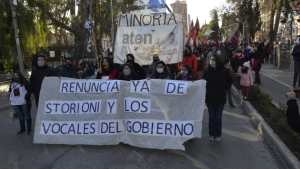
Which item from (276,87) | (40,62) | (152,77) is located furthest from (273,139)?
(276,87)

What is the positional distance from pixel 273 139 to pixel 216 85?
140 cm

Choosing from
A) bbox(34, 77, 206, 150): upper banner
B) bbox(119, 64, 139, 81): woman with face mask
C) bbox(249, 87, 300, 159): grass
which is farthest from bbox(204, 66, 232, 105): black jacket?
bbox(119, 64, 139, 81): woman with face mask

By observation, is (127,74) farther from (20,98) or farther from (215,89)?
(20,98)

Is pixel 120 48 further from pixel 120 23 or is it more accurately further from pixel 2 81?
pixel 2 81

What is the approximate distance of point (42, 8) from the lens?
33.0m

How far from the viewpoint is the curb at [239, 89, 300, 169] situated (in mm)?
9000

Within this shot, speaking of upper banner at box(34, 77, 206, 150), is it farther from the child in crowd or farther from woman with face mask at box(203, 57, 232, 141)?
the child in crowd

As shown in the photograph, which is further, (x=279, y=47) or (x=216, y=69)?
(x=279, y=47)

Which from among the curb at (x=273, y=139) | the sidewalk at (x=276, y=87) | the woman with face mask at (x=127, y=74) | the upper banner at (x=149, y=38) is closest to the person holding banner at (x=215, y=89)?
the curb at (x=273, y=139)

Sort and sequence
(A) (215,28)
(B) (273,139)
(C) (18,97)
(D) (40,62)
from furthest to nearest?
(A) (215,28) → (D) (40,62) → (C) (18,97) → (B) (273,139)

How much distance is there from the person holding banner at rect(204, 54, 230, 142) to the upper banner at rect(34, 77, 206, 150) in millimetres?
505

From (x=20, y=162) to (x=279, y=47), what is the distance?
27.1 metres

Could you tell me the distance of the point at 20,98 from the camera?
40.3ft

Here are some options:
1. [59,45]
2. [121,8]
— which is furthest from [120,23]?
[59,45]
